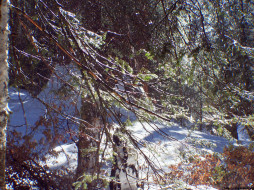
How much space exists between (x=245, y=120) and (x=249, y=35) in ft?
23.8

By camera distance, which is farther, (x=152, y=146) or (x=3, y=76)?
(x=152, y=146)

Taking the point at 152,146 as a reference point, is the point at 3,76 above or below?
above

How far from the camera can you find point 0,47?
1.30 metres

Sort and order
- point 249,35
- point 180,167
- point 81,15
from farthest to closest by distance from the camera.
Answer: point 249,35 < point 180,167 < point 81,15

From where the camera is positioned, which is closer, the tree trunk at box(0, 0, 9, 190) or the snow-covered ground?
the tree trunk at box(0, 0, 9, 190)

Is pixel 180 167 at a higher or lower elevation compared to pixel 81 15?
lower

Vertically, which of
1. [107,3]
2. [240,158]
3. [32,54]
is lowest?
[240,158]

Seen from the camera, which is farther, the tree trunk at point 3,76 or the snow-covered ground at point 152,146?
the snow-covered ground at point 152,146

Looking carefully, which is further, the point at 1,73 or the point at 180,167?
the point at 180,167

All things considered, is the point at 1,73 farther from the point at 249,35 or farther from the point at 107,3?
the point at 249,35

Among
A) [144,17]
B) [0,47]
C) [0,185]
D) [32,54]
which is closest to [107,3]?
[144,17]

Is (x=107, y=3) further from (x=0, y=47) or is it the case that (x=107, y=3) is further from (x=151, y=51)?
(x=0, y=47)

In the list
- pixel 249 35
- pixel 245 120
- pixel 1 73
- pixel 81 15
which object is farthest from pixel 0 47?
pixel 249 35

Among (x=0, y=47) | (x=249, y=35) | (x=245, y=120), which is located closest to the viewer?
(x=0, y=47)
